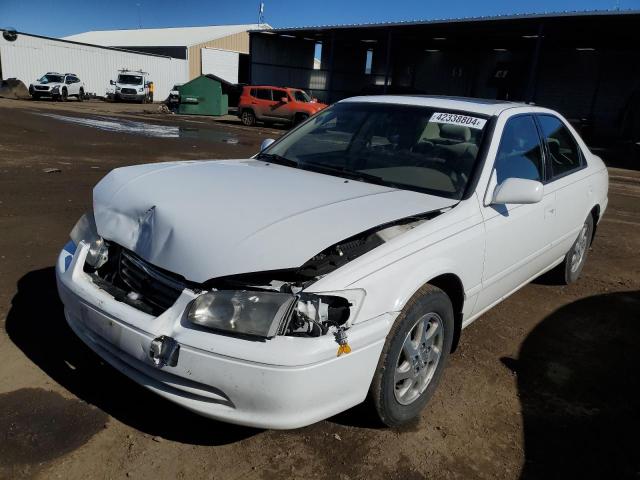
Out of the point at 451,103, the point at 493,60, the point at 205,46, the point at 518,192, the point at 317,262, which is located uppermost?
the point at 205,46

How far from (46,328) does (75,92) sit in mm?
36054

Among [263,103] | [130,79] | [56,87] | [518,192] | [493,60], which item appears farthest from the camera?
[130,79]

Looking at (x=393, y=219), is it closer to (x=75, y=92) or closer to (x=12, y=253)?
(x=12, y=253)

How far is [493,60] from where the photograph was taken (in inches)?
1288

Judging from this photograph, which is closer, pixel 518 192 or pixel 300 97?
pixel 518 192

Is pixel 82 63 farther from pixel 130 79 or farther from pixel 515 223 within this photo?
pixel 515 223

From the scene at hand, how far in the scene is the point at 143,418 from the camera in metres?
2.55

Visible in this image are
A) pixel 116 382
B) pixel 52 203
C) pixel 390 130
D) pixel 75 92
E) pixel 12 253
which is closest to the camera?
pixel 116 382

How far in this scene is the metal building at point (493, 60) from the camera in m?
24.2

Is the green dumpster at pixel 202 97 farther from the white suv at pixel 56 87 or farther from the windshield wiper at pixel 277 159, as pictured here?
the windshield wiper at pixel 277 159

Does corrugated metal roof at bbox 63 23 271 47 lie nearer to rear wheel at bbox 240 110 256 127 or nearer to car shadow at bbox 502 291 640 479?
rear wheel at bbox 240 110 256 127

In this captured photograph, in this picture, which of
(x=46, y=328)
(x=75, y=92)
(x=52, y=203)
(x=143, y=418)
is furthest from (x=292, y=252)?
(x=75, y=92)

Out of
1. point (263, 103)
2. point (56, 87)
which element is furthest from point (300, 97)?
point (56, 87)

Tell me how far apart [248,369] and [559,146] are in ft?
10.8
